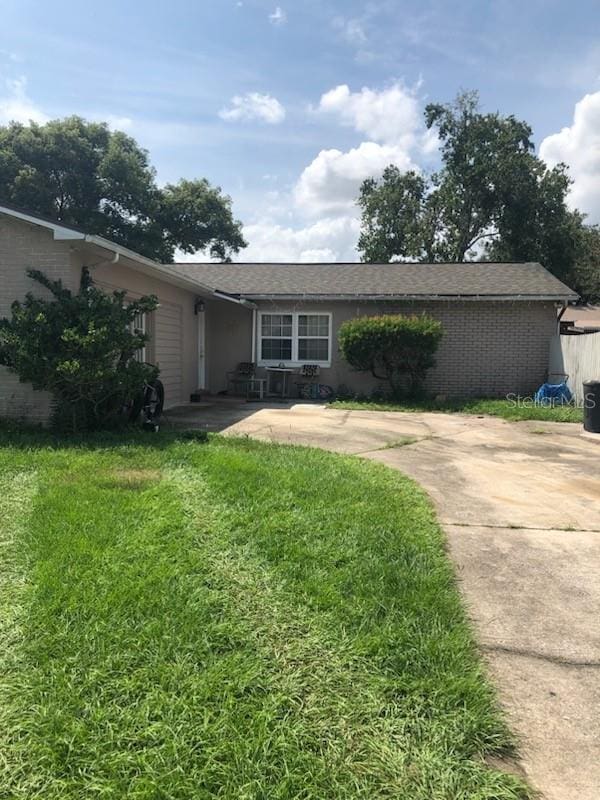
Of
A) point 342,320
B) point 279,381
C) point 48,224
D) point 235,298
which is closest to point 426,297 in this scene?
point 342,320

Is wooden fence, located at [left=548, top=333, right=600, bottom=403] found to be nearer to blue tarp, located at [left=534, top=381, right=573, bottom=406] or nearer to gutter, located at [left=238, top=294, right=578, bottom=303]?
blue tarp, located at [left=534, top=381, right=573, bottom=406]

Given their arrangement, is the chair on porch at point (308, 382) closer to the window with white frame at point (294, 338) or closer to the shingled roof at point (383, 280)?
the window with white frame at point (294, 338)

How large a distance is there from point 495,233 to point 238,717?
3184 centimetres

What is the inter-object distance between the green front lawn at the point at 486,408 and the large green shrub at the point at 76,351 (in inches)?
234

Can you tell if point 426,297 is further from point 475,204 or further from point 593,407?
point 475,204

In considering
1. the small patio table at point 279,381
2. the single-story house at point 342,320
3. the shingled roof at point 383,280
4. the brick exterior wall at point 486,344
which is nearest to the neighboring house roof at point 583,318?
the shingled roof at point 383,280

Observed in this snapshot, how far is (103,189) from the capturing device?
30031mm

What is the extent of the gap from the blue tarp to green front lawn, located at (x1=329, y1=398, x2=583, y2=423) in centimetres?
27

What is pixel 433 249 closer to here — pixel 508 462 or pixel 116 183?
pixel 116 183

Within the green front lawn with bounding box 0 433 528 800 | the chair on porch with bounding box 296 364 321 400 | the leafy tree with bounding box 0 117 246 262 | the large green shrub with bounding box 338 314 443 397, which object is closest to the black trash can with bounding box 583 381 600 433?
the large green shrub with bounding box 338 314 443 397

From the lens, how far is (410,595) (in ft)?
9.96

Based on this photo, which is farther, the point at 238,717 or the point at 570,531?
the point at 570,531

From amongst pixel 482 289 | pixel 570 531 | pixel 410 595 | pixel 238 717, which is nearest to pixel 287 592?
pixel 410 595

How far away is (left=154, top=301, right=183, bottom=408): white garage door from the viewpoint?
11.4m
